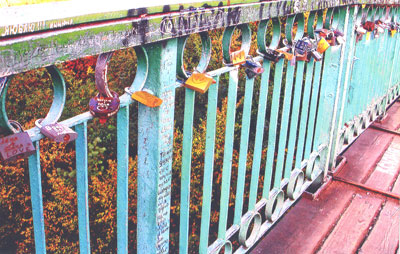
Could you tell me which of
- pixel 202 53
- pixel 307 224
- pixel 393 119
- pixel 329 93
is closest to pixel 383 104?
pixel 393 119

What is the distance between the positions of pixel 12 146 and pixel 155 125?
432mm

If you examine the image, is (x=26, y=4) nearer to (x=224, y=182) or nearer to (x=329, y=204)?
(x=224, y=182)

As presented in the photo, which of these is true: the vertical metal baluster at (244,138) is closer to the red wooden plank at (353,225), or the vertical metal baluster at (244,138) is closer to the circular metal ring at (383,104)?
the red wooden plank at (353,225)

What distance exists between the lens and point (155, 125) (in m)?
1.19

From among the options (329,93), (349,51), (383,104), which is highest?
(349,51)

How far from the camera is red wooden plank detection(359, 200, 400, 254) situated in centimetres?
218

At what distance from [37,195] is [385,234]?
188cm

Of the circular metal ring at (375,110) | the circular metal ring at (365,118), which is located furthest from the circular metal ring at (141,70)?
the circular metal ring at (375,110)

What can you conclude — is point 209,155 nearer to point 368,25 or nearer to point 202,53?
point 202,53

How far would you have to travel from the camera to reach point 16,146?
837 mm

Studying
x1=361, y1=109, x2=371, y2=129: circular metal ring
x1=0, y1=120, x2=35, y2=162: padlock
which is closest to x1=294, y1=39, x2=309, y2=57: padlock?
x1=0, y1=120, x2=35, y2=162: padlock

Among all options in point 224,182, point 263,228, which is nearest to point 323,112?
point 263,228

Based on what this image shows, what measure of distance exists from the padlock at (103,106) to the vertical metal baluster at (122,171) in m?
0.08

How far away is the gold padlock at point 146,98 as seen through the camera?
1129 millimetres
